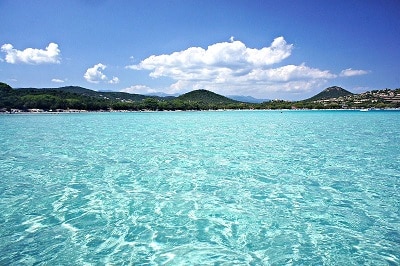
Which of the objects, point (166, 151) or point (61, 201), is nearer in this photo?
point (61, 201)

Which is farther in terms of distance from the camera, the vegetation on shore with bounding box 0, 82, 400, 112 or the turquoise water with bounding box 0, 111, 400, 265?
the vegetation on shore with bounding box 0, 82, 400, 112

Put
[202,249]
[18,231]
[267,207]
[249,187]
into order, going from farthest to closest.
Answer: [249,187]
[267,207]
[18,231]
[202,249]

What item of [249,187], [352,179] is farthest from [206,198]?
[352,179]

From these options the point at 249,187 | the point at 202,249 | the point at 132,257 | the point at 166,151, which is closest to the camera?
the point at 132,257

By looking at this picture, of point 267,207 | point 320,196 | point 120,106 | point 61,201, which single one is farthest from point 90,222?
point 120,106

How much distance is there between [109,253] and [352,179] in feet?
29.5

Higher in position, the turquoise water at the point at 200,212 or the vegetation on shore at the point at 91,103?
the vegetation on shore at the point at 91,103

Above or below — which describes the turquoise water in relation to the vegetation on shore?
below

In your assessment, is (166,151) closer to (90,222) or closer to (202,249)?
→ (90,222)

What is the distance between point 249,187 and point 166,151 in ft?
27.2

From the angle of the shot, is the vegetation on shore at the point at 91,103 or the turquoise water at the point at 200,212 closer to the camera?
the turquoise water at the point at 200,212

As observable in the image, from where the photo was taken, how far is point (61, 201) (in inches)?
308

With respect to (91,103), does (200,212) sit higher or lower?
lower

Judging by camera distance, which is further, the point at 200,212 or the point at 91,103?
the point at 91,103
